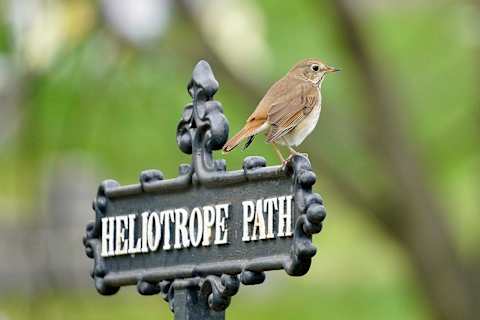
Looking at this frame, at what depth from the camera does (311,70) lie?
5.42 meters

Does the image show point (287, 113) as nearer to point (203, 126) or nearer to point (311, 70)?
point (311, 70)

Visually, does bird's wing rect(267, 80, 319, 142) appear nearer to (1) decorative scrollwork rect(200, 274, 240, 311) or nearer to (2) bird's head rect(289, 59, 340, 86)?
(2) bird's head rect(289, 59, 340, 86)

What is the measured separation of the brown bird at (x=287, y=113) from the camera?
4586mm

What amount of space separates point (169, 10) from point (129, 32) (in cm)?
41

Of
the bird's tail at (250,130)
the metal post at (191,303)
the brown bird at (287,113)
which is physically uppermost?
the brown bird at (287,113)

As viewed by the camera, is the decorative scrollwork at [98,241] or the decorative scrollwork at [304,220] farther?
the decorative scrollwork at [98,241]

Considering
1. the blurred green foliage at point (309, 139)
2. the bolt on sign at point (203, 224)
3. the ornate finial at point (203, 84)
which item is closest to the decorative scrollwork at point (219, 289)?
the bolt on sign at point (203, 224)

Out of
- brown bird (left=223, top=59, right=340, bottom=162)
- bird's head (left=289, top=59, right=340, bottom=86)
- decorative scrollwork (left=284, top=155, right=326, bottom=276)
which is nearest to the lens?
decorative scrollwork (left=284, top=155, right=326, bottom=276)

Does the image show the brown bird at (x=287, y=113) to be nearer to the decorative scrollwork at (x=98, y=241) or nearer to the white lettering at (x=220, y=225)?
the decorative scrollwork at (x=98, y=241)

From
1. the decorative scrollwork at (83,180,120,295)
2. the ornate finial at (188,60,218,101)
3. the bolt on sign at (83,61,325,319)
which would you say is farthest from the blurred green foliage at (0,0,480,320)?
the ornate finial at (188,60,218,101)

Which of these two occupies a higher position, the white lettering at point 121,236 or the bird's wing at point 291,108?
the bird's wing at point 291,108

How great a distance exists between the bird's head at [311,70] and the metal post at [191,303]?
5.31 ft

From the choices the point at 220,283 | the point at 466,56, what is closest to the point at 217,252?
the point at 220,283

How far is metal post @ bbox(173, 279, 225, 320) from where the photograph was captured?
3691mm
